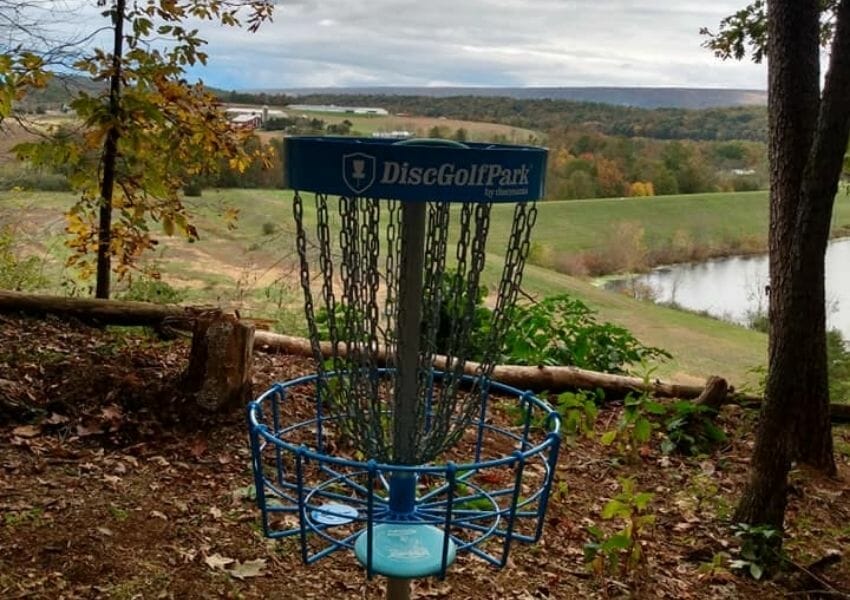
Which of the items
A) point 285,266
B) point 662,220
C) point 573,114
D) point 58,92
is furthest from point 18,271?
point 662,220

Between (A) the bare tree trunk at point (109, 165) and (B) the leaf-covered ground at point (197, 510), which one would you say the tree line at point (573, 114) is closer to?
(A) the bare tree trunk at point (109, 165)

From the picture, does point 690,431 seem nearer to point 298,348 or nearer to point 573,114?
point 298,348

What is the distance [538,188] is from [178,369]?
303 cm

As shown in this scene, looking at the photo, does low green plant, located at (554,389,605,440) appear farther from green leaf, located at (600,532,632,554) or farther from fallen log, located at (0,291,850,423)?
green leaf, located at (600,532,632,554)

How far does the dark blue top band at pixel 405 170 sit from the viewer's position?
1.13 m

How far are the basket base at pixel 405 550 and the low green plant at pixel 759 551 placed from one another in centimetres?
201

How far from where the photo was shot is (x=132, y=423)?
340 centimetres

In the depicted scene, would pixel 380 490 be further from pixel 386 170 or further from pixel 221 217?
pixel 221 217

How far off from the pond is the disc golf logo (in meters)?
7.79

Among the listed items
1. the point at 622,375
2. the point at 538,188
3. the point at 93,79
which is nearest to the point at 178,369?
the point at 93,79

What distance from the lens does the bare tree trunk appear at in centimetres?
409

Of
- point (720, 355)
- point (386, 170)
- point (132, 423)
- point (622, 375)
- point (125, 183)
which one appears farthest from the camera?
point (720, 355)

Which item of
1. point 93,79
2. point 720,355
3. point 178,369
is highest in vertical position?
point 93,79

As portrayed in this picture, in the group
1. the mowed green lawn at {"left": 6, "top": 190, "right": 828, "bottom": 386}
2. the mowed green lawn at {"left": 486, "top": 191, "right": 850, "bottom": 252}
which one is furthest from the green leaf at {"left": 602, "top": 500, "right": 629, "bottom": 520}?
the mowed green lawn at {"left": 486, "top": 191, "right": 850, "bottom": 252}
